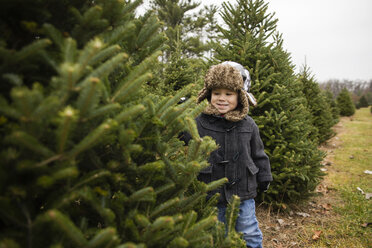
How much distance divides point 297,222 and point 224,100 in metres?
2.78

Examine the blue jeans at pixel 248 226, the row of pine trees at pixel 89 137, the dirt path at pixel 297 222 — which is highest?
the row of pine trees at pixel 89 137

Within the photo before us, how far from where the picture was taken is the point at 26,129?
2.54 feet

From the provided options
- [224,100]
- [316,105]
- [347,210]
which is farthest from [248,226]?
[316,105]

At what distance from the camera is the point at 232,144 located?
8.10ft

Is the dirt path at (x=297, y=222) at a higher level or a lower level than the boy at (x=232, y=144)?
lower

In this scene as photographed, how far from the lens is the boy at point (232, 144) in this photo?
2449 millimetres

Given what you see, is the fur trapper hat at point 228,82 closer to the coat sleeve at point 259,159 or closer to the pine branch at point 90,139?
the coat sleeve at point 259,159

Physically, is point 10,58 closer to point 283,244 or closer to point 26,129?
point 26,129

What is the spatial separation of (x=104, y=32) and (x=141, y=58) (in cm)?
28

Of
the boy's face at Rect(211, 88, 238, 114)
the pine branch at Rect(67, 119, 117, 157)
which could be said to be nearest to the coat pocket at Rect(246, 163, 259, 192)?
the boy's face at Rect(211, 88, 238, 114)

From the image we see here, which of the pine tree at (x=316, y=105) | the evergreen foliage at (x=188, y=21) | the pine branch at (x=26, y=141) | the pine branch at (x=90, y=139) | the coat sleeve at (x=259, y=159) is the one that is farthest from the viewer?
the evergreen foliage at (x=188, y=21)

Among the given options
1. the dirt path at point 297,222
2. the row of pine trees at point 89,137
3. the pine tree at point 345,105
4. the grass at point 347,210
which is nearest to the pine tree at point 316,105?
the grass at point 347,210

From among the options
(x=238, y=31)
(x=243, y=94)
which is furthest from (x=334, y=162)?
(x=243, y=94)

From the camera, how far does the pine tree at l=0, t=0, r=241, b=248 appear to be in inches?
30.9
